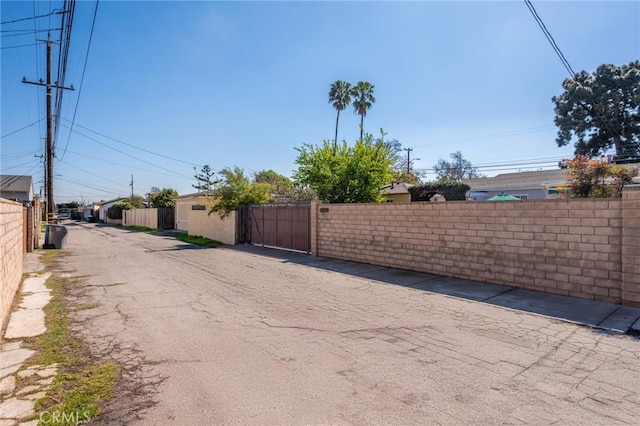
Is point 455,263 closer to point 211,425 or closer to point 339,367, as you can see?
point 339,367

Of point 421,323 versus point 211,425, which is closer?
point 211,425

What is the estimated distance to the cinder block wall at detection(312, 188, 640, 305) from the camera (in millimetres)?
6812

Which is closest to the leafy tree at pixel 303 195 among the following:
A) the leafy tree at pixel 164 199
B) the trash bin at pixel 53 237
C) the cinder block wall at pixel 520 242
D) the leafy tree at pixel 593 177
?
the cinder block wall at pixel 520 242

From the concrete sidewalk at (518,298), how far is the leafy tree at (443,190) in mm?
14780

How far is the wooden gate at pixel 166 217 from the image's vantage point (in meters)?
31.9

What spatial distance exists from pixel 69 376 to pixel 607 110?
4076cm

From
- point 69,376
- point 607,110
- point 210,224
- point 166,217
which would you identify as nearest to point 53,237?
point 210,224

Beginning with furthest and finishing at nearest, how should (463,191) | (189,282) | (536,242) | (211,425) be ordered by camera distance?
(463,191) → (189,282) → (536,242) → (211,425)

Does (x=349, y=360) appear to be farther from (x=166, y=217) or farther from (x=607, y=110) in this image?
(x=607, y=110)

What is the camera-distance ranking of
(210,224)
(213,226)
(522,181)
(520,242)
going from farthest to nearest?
(522,181) < (210,224) < (213,226) < (520,242)

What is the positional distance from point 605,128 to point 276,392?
132 ft

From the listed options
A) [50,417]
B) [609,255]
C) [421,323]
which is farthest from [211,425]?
[609,255]

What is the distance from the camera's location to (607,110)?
104ft

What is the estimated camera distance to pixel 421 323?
5.79 meters
